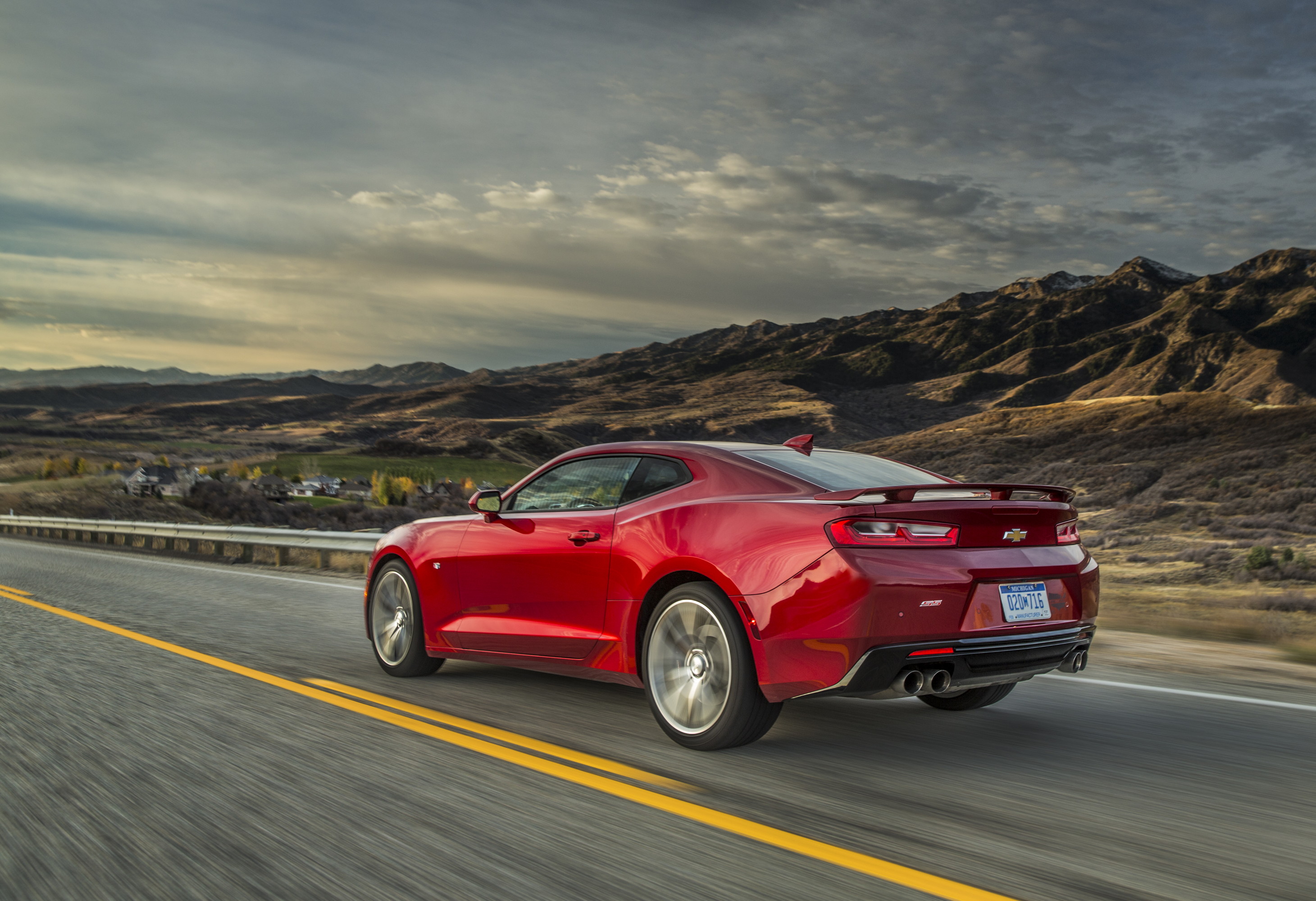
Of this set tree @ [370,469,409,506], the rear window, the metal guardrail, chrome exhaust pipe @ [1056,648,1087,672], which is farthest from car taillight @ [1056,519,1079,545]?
tree @ [370,469,409,506]

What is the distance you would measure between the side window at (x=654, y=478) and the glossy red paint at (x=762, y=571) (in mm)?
47

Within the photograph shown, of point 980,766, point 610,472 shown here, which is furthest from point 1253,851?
point 610,472

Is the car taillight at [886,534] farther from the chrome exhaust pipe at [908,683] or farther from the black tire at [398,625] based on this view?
the black tire at [398,625]

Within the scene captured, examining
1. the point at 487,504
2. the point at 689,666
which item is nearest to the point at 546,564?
the point at 487,504

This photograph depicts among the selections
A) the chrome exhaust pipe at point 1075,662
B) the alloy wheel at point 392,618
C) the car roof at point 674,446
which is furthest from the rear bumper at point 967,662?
the alloy wheel at point 392,618

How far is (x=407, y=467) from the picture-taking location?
102500 mm

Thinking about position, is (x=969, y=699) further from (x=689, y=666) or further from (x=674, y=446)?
(x=674, y=446)

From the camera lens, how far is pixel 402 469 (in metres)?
100

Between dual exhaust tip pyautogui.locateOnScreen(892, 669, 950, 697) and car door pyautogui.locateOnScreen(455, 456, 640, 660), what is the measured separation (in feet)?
5.11

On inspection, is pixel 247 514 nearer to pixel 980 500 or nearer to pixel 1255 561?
pixel 1255 561

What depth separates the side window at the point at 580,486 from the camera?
5.42 m

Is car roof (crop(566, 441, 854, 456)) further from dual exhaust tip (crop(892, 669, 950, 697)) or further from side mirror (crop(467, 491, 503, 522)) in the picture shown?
dual exhaust tip (crop(892, 669, 950, 697))

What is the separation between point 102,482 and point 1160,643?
187ft

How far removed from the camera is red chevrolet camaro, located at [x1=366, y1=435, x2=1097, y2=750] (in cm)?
420
